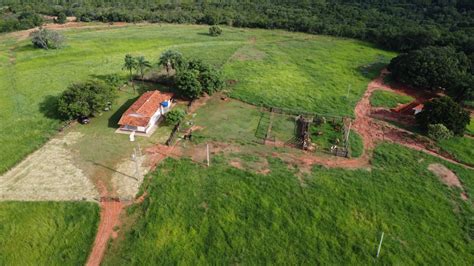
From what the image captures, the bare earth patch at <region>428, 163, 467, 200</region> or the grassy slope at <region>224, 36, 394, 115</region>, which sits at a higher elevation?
the grassy slope at <region>224, 36, 394, 115</region>

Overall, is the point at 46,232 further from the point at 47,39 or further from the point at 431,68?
the point at 47,39

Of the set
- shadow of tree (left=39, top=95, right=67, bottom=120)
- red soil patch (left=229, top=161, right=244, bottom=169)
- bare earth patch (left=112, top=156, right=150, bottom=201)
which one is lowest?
bare earth patch (left=112, top=156, right=150, bottom=201)

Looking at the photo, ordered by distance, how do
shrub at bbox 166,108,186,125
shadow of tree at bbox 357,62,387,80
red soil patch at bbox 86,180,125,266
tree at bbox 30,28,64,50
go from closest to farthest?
red soil patch at bbox 86,180,125,266
shrub at bbox 166,108,186,125
shadow of tree at bbox 357,62,387,80
tree at bbox 30,28,64,50

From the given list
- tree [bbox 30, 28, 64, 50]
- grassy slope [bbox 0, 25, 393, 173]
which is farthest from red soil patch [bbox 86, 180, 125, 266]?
tree [bbox 30, 28, 64, 50]

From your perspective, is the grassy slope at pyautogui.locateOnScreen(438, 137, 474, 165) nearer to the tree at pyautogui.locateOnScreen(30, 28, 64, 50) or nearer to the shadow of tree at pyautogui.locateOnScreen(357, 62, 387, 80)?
the shadow of tree at pyautogui.locateOnScreen(357, 62, 387, 80)

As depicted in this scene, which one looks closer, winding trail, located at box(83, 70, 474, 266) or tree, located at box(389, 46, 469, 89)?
winding trail, located at box(83, 70, 474, 266)

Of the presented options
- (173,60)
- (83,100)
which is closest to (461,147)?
(173,60)

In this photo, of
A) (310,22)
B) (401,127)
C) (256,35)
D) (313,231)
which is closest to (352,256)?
(313,231)
